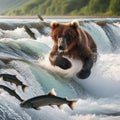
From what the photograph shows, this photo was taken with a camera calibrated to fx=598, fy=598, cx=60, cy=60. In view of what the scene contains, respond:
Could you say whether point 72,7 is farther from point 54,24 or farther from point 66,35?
point 66,35

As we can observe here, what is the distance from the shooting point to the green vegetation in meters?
67.5

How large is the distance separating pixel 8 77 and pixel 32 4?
78656 mm

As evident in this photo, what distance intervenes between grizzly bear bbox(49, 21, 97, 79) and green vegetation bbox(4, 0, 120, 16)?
4786 centimetres

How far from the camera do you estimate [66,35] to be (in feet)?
46.0

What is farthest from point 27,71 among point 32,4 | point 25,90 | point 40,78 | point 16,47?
point 32,4

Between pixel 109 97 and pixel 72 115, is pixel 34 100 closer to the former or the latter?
pixel 72 115

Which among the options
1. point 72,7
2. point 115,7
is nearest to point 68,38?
point 115,7

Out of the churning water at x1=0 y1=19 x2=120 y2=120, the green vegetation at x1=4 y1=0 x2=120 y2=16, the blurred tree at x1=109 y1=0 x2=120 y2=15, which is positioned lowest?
the churning water at x1=0 y1=19 x2=120 y2=120

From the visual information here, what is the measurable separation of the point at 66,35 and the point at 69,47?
1.10 feet

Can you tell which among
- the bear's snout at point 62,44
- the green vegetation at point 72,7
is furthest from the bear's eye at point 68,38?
the green vegetation at point 72,7

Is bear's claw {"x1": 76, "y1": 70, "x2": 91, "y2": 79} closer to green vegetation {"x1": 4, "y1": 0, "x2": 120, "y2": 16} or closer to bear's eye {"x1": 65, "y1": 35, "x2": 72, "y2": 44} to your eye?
bear's eye {"x1": 65, "y1": 35, "x2": 72, "y2": 44}

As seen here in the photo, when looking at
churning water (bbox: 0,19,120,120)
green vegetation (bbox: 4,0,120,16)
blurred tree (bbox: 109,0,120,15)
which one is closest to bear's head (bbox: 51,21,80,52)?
churning water (bbox: 0,19,120,120)

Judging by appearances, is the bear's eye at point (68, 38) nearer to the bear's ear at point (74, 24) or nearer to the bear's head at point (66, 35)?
the bear's head at point (66, 35)

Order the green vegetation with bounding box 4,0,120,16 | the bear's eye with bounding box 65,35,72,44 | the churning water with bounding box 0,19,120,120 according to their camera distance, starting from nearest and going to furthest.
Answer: the churning water with bounding box 0,19,120,120, the bear's eye with bounding box 65,35,72,44, the green vegetation with bounding box 4,0,120,16
